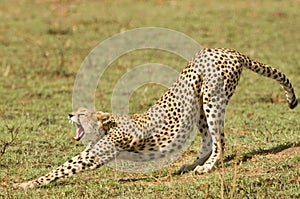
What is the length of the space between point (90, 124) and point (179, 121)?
0.86 m

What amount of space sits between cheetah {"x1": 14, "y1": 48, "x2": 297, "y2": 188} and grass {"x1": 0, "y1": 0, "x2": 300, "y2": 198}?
0.21 m

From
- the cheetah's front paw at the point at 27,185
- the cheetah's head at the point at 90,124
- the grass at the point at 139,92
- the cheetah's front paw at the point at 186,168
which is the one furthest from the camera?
the cheetah's front paw at the point at 186,168

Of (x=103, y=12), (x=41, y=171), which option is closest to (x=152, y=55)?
(x=103, y=12)

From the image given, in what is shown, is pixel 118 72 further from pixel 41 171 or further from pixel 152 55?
pixel 41 171

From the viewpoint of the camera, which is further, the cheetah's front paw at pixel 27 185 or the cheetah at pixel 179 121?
the cheetah at pixel 179 121

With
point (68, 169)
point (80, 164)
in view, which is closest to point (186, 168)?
point (80, 164)

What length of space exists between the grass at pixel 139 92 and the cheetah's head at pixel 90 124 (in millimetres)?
381

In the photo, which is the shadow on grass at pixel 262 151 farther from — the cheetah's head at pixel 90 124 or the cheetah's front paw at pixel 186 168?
the cheetah's head at pixel 90 124

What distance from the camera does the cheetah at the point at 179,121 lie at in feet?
21.4

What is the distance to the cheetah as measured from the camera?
257 inches

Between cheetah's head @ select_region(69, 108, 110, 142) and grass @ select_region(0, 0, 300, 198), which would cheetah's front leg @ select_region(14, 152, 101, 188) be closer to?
grass @ select_region(0, 0, 300, 198)

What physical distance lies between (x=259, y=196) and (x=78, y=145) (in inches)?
120

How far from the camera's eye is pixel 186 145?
23.4 feet

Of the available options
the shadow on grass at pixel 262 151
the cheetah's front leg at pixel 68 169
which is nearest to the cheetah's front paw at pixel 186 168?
the shadow on grass at pixel 262 151
